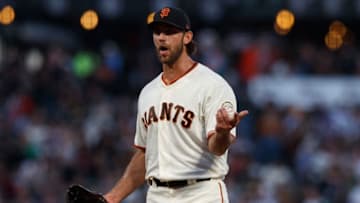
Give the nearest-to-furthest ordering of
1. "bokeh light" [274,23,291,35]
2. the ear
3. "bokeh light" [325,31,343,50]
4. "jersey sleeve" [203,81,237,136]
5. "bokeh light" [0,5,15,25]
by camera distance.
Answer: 1. "jersey sleeve" [203,81,237,136]
2. the ear
3. "bokeh light" [0,5,15,25]
4. "bokeh light" [274,23,291,35]
5. "bokeh light" [325,31,343,50]

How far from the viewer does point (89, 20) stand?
46.6ft

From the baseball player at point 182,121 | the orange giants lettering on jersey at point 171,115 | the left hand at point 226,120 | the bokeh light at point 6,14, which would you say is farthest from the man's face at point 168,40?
the bokeh light at point 6,14

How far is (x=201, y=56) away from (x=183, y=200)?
31.8 feet

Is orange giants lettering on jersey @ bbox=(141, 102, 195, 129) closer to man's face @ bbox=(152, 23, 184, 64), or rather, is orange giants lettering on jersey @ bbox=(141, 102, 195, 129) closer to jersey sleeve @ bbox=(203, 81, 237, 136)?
jersey sleeve @ bbox=(203, 81, 237, 136)

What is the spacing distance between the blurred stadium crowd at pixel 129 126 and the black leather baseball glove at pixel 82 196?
5578 mm

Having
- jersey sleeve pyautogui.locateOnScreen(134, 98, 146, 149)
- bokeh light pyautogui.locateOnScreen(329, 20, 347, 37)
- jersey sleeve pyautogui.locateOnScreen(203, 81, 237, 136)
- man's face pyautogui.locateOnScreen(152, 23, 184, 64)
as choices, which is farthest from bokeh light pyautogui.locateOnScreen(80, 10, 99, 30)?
jersey sleeve pyautogui.locateOnScreen(203, 81, 237, 136)

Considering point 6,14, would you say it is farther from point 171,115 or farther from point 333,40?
point 171,115

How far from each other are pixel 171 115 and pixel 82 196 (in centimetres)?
71

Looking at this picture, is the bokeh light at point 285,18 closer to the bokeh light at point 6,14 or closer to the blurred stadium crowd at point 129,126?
the blurred stadium crowd at point 129,126

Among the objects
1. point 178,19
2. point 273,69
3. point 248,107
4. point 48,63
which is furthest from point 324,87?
point 178,19

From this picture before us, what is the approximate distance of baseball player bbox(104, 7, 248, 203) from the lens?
716 centimetres

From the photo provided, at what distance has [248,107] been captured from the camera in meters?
15.2

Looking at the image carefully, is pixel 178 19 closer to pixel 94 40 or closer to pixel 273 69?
pixel 273 69

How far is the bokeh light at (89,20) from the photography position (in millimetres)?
13594
